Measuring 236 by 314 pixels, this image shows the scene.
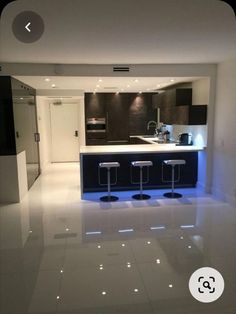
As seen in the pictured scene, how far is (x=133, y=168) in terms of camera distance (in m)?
5.73

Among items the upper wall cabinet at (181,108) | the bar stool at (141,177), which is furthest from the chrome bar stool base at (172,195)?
the upper wall cabinet at (181,108)

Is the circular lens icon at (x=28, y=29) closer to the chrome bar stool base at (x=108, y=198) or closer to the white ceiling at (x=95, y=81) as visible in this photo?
the white ceiling at (x=95, y=81)

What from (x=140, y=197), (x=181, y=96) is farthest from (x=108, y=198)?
(x=181, y=96)

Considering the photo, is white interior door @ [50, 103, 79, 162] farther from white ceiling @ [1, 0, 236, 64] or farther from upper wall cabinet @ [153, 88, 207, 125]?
white ceiling @ [1, 0, 236, 64]

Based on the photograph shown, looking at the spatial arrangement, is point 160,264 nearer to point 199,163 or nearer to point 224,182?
point 224,182

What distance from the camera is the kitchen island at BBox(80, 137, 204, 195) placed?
214 inches

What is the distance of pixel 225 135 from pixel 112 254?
10.3 feet

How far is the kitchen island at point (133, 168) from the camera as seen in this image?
543 centimetres

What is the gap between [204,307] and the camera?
2.20 meters

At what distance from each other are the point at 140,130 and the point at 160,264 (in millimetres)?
6417

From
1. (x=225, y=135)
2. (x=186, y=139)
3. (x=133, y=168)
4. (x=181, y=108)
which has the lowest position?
(x=133, y=168)

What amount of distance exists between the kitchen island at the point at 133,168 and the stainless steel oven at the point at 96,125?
292cm

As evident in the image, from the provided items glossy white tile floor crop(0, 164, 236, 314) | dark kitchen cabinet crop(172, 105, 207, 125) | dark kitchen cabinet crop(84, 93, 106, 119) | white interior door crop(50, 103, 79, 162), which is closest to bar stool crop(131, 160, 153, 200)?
glossy white tile floor crop(0, 164, 236, 314)

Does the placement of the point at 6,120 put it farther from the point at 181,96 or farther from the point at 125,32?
the point at 181,96
